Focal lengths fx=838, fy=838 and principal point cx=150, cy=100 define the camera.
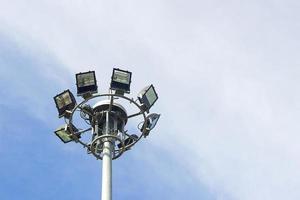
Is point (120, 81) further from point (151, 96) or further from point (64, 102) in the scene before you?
point (64, 102)

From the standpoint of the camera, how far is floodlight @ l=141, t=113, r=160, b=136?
3048cm

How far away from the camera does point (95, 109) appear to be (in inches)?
1198

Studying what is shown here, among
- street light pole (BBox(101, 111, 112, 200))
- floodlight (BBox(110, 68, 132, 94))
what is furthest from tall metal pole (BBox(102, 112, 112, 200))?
floodlight (BBox(110, 68, 132, 94))

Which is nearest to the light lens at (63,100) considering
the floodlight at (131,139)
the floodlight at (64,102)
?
Answer: the floodlight at (64,102)

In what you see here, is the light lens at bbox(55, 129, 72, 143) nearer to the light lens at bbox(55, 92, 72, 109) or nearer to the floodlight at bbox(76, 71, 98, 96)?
the light lens at bbox(55, 92, 72, 109)

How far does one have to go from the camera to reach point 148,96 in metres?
30.7

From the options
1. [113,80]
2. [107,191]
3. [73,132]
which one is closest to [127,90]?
[113,80]

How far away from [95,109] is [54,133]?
182 centimetres

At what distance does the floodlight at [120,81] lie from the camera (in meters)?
30.2

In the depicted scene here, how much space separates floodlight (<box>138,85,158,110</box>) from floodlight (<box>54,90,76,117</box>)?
2.47 m

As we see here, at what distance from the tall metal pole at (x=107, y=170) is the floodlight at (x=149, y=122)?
1.54 m

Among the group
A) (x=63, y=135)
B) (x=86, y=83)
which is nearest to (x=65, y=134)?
(x=63, y=135)

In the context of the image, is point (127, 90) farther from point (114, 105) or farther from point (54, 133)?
point (54, 133)

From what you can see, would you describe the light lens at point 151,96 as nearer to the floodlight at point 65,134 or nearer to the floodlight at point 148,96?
the floodlight at point 148,96
